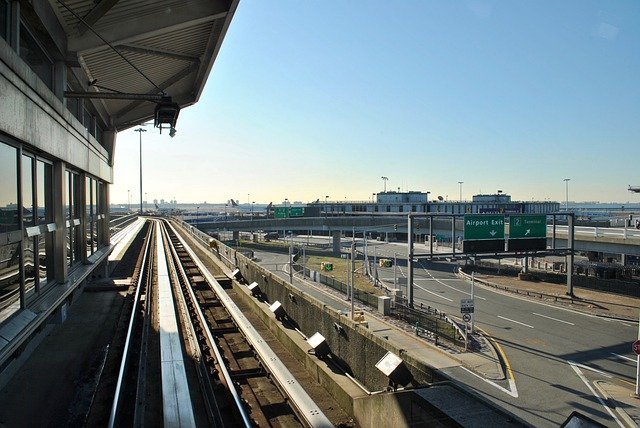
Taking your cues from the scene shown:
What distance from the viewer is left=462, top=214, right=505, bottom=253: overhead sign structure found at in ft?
96.5

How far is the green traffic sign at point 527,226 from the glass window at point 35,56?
2768cm

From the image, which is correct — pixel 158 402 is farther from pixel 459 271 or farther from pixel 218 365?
pixel 459 271

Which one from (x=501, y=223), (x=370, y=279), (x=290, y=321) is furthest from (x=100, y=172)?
(x=370, y=279)

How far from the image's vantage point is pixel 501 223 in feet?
98.6

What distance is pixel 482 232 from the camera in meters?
29.6

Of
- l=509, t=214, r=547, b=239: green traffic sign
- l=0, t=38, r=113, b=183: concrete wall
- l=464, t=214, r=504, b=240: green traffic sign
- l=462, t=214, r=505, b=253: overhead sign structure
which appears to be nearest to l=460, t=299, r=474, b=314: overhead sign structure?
l=462, t=214, r=505, b=253: overhead sign structure

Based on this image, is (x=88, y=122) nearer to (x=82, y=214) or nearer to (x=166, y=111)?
(x=82, y=214)

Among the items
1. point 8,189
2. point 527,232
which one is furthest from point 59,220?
point 527,232

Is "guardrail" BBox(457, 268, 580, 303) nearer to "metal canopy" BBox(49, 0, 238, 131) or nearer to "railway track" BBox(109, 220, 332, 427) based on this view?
"railway track" BBox(109, 220, 332, 427)

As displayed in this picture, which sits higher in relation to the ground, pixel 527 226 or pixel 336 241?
pixel 527 226

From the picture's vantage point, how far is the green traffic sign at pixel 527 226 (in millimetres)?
30750

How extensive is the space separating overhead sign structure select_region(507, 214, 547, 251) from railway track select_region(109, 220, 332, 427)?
22.7m

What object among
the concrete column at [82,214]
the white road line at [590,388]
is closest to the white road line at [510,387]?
the white road line at [590,388]

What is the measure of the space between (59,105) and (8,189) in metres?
3.10
